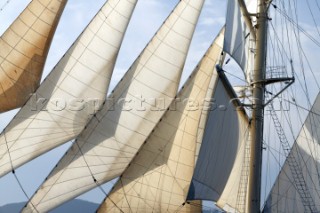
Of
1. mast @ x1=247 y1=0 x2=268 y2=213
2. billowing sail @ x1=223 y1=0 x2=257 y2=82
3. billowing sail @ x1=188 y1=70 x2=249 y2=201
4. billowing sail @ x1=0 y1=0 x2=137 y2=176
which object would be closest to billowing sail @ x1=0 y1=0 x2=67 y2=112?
billowing sail @ x1=0 y1=0 x2=137 y2=176

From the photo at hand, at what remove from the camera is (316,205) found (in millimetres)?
17953

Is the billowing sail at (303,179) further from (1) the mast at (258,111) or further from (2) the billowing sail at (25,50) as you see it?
(2) the billowing sail at (25,50)

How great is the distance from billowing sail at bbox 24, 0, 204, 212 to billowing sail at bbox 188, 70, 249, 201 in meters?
3.46

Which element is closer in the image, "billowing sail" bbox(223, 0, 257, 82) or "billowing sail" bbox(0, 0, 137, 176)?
"billowing sail" bbox(223, 0, 257, 82)

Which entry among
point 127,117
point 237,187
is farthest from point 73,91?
point 237,187

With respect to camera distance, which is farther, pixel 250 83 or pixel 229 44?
pixel 250 83

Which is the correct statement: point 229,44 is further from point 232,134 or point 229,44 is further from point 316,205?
point 316,205

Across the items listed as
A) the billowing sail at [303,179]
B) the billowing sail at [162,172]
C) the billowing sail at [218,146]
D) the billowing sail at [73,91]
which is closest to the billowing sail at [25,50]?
the billowing sail at [73,91]

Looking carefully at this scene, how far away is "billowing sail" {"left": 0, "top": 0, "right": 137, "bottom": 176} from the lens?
19.0 meters

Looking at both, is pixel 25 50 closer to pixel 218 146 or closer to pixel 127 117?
pixel 127 117

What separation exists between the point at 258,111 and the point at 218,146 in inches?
90.2

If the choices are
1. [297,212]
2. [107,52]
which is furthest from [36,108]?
[297,212]

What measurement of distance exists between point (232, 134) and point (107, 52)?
6.21 m

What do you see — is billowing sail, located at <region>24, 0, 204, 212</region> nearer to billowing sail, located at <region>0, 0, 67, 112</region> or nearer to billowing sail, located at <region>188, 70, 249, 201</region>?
billowing sail, located at <region>0, 0, 67, 112</region>
